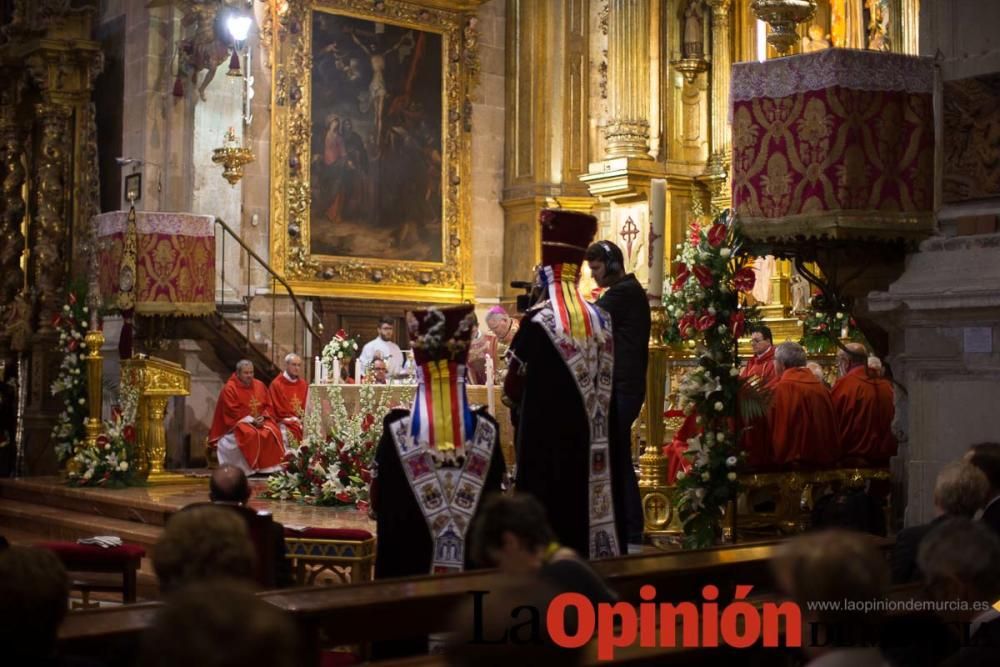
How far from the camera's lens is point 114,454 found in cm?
1379

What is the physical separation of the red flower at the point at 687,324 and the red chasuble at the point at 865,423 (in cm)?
188

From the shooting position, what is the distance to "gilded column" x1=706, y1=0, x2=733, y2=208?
56.1 feet

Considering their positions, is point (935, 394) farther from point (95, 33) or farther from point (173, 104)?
point (95, 33)

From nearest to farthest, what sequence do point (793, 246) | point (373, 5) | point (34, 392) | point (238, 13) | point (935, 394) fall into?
point (935, 394), point (793, 246), point (238, 13), point (34, 392), point (373, 5)

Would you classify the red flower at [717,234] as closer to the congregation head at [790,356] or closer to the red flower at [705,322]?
the red flower at [705,322]

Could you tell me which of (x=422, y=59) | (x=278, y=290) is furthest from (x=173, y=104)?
(x=422, y=59)

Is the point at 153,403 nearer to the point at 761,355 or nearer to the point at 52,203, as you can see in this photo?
the point at 52,203

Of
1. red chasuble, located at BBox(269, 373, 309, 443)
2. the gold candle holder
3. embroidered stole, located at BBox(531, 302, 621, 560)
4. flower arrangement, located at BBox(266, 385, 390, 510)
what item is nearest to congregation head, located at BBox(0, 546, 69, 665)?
embroidered stole, located at BBox(531, 302, 621, 560)

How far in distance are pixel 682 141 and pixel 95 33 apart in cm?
801

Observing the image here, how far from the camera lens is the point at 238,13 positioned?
621 inches

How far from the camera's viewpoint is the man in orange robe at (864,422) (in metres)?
9.96

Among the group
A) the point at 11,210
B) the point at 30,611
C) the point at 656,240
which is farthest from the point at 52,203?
the point at 30,611

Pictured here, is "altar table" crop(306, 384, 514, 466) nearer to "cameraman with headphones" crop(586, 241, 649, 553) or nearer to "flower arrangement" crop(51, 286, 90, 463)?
"flower arrangement" crop(51, 286, 90, 463)

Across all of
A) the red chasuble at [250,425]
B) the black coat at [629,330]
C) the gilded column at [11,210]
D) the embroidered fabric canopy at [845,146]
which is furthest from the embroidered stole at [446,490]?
the gilded column at [11,210]
